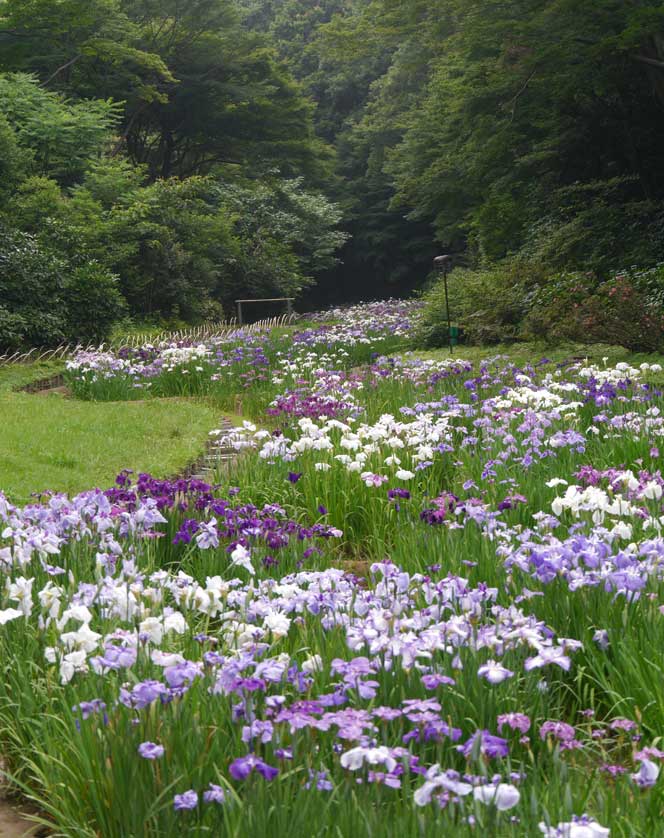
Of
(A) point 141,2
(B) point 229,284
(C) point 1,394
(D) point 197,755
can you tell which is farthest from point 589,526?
(A) point 141,2

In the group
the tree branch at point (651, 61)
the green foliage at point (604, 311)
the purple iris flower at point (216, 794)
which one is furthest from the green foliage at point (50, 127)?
the purple iris flower at point (216, 794)

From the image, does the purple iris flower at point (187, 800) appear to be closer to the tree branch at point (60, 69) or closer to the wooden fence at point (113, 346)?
the wooden fence at point (113, 346)

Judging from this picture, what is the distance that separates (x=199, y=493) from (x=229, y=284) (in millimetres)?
26890

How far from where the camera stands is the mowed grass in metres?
7.17

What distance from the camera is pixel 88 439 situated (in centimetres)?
862

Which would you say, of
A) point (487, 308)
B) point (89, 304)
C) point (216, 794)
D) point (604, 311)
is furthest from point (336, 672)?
point (89, 304)

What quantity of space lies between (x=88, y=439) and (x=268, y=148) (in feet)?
95.3

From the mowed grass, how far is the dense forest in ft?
19.9

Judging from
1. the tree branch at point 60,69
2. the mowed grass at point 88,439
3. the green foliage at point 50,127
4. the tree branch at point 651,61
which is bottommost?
the mowed grass at point 88,439

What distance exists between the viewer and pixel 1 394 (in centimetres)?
1180

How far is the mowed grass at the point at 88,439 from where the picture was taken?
7.17 m

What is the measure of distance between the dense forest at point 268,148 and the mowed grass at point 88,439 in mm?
6076

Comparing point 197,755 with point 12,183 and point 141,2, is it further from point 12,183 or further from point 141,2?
point 141,2

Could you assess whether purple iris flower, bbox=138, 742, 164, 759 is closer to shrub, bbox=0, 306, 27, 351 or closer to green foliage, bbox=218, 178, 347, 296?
shrub, bbox=0, 306, 27, 351
